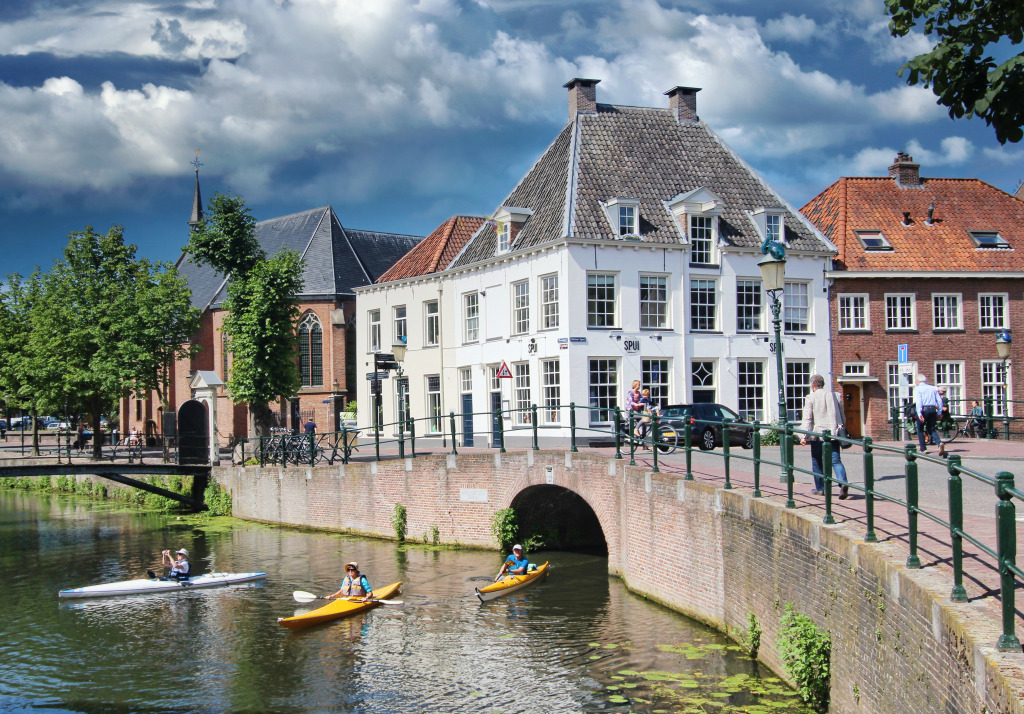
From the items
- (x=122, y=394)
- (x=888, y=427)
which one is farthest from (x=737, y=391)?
(x=122, y=394)

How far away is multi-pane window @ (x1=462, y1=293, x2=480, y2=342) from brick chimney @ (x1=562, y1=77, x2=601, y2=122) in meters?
7.23

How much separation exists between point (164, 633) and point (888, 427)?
945 inches

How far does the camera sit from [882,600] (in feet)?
26.8

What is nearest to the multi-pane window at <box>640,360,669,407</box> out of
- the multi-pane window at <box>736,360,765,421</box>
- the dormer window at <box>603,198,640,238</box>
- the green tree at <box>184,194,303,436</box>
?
the multi-pane window at <box>736,360,765,421</box>

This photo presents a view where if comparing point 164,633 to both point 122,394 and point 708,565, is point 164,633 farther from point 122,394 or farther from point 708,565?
point 122,394

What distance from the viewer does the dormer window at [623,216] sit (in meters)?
29.0

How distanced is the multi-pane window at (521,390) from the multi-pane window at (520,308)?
1.17 meters

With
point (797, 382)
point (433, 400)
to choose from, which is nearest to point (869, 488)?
point (797, 382)

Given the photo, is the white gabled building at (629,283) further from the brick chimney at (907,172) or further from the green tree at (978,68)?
the green tree at (978,68)

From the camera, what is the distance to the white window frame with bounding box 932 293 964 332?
3177cm

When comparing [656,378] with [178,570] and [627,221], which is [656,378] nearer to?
[627,221]

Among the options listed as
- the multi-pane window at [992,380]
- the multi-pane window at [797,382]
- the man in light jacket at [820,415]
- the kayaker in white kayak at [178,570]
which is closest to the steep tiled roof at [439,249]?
the multi-pane window at [797,382]

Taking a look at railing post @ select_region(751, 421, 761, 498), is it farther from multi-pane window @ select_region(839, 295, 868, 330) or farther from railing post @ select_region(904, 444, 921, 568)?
multi-pane window @ select_region(839, 295, 868, 330)

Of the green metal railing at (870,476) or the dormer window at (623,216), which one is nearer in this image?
the green metal railing at (870,476)
